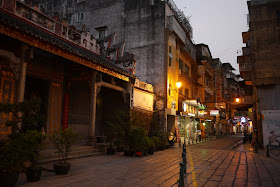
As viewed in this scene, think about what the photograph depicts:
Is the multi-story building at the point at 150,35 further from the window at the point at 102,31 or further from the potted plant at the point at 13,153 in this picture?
the potted plant at the point at 13,153

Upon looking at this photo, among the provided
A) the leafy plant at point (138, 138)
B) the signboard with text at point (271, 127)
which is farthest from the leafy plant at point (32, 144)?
the signboard with text at point (271, 127)

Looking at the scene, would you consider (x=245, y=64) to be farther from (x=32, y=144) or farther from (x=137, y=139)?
(x=32, y=144)

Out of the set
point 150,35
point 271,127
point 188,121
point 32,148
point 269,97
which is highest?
point 150,35

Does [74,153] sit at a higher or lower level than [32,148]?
lower

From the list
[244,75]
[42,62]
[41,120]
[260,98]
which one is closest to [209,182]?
[41,120]

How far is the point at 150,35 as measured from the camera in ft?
84.7

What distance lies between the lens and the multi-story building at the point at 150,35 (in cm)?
2472

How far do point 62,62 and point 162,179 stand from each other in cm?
1088

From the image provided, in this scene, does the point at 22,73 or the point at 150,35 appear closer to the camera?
the point at 22,73

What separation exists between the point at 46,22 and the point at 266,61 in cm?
1951

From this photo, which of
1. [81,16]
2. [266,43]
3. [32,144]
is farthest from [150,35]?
[32,144]

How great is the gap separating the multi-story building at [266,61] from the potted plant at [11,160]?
66.7ft

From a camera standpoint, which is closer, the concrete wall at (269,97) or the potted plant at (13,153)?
the potted plant at (13,153)

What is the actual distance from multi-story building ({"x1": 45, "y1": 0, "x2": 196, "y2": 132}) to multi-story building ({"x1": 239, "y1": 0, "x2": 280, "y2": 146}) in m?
8.62
